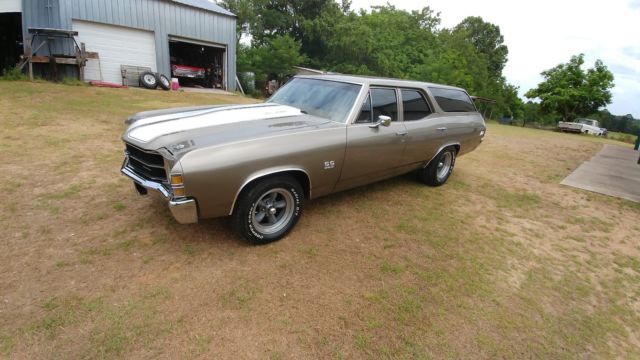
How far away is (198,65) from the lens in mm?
20172

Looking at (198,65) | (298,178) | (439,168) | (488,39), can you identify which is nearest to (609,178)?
(439,168)

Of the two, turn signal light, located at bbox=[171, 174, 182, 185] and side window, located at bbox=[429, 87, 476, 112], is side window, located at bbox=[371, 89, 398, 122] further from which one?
turn signal light, located at bbox=[171, 174, 182, 185]

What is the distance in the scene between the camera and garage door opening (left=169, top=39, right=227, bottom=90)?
17406mm

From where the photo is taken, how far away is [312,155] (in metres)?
3.24

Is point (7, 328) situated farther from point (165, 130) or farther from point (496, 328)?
point (496, 328)

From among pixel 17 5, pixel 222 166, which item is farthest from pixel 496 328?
pixel 17 5

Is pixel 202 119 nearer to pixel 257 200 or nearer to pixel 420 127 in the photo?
pixel 257 200

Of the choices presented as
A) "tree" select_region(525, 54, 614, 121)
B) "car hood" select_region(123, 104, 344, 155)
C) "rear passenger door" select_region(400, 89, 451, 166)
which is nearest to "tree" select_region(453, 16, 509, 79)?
"tree" select_region(525, 54, 614, 121)

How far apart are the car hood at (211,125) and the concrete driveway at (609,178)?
626cm

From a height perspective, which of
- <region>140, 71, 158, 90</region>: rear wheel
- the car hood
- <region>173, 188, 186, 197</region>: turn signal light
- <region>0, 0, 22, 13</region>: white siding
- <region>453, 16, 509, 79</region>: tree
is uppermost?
<region>453, 16, 509, 79</region>: tree

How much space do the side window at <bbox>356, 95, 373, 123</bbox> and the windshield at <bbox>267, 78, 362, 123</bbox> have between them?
0.48 ft

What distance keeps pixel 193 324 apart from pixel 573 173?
29.8 feet

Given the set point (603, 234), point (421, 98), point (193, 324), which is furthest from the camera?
point (421, 98)

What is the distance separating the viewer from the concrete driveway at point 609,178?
21.4ft
